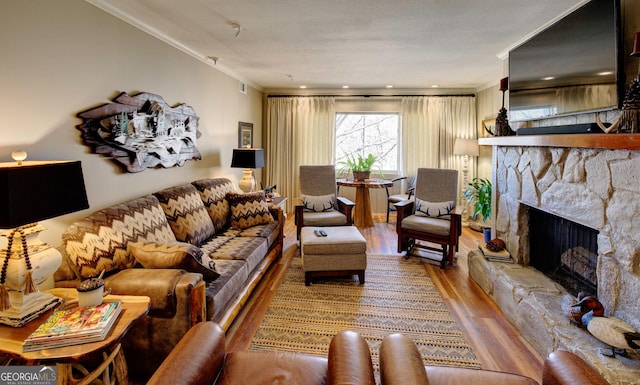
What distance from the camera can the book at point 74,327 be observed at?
4.35ft

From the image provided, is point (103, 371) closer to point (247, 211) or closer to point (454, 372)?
point (454, 372)

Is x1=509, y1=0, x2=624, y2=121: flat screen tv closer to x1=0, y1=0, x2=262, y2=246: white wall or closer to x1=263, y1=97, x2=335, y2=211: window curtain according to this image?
x1=0, y1=0, x2=262, y2=246: white wall

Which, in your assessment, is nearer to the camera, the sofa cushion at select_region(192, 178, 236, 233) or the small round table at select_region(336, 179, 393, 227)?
the sofa cushion at select_region(192, 178, 236, 233)

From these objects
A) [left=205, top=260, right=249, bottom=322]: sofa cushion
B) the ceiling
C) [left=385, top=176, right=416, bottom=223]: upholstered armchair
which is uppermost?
the ceiling

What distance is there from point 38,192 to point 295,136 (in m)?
5.07

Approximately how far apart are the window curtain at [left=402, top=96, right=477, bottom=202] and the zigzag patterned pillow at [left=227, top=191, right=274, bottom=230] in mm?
3329

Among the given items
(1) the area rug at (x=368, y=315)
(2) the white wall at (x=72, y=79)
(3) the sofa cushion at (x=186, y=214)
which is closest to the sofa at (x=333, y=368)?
(1) the area rug at (x=368, y=315)

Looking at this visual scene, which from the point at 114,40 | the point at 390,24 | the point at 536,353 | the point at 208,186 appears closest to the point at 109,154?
the point at 114,40

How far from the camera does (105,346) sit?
1349 mm

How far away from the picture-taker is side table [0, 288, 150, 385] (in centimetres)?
128

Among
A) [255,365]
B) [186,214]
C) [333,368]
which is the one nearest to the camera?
[333,368]

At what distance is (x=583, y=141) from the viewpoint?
78.0 inches

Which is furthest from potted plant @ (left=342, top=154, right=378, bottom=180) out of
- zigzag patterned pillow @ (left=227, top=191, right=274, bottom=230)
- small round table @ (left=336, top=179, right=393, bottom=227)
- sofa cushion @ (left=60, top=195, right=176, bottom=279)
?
sofa cushion @ (left=60, top=195, right=176, bottom=279)

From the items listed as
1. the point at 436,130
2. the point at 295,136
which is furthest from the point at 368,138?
the point at 295,136
